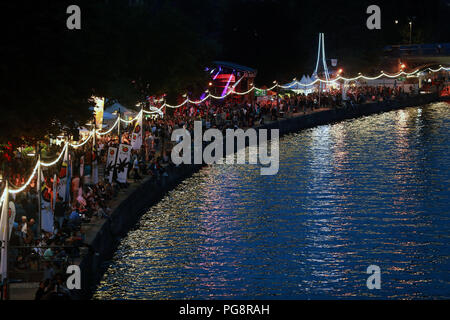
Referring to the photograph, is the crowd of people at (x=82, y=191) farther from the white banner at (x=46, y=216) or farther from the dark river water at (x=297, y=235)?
the dark river water at (x=297, y=235)

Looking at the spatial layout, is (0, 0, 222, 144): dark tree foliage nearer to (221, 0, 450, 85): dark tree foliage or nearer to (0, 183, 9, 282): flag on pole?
(0, 183, 9, 282): flag on pole

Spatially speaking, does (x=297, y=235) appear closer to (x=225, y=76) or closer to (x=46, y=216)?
(x=46, y=216)

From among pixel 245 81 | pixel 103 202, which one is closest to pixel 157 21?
pixel 245 81

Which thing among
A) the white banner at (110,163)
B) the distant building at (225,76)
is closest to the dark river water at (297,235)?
the white banner at (110,163)

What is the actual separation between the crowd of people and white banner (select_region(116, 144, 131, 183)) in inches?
14.5

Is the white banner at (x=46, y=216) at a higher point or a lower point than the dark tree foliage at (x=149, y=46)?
lower

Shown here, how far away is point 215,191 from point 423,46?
8007 centimetres

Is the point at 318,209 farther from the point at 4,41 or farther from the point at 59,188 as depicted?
the point at 4,41

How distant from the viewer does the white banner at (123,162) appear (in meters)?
41.1

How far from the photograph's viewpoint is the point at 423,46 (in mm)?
122625

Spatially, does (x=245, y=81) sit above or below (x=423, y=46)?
below

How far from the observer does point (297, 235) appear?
127ft

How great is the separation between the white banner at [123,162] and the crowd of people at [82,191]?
37 cm

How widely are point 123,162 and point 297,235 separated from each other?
8.93m
